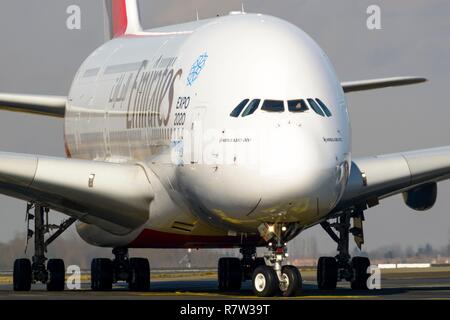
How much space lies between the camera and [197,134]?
3519 centimetres

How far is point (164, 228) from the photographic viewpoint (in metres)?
39.0

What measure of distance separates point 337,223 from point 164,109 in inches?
340

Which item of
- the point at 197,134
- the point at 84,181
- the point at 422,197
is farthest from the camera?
the point at 422,197

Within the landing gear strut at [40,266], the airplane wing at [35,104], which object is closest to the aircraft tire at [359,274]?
the landing gear strut at [40,266]

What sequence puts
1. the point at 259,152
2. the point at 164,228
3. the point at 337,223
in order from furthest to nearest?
the point at 337,223
the point at 164,228
the point at 259,152

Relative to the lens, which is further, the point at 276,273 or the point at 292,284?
the point at 276,273

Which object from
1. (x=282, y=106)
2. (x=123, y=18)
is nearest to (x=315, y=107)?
(x=282, y=106)

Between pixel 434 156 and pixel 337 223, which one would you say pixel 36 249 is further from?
pixel 434 156

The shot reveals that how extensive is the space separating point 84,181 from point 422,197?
11153mm

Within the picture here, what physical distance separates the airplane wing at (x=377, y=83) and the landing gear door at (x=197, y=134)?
10848mm

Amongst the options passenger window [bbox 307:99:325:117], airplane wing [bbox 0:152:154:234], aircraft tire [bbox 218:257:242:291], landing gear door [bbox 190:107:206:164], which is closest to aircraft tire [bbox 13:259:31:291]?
airplane wing [bbox 0:152:154:234]

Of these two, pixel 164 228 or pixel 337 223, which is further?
pixel 337 223

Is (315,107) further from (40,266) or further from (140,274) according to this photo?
(40,266)
